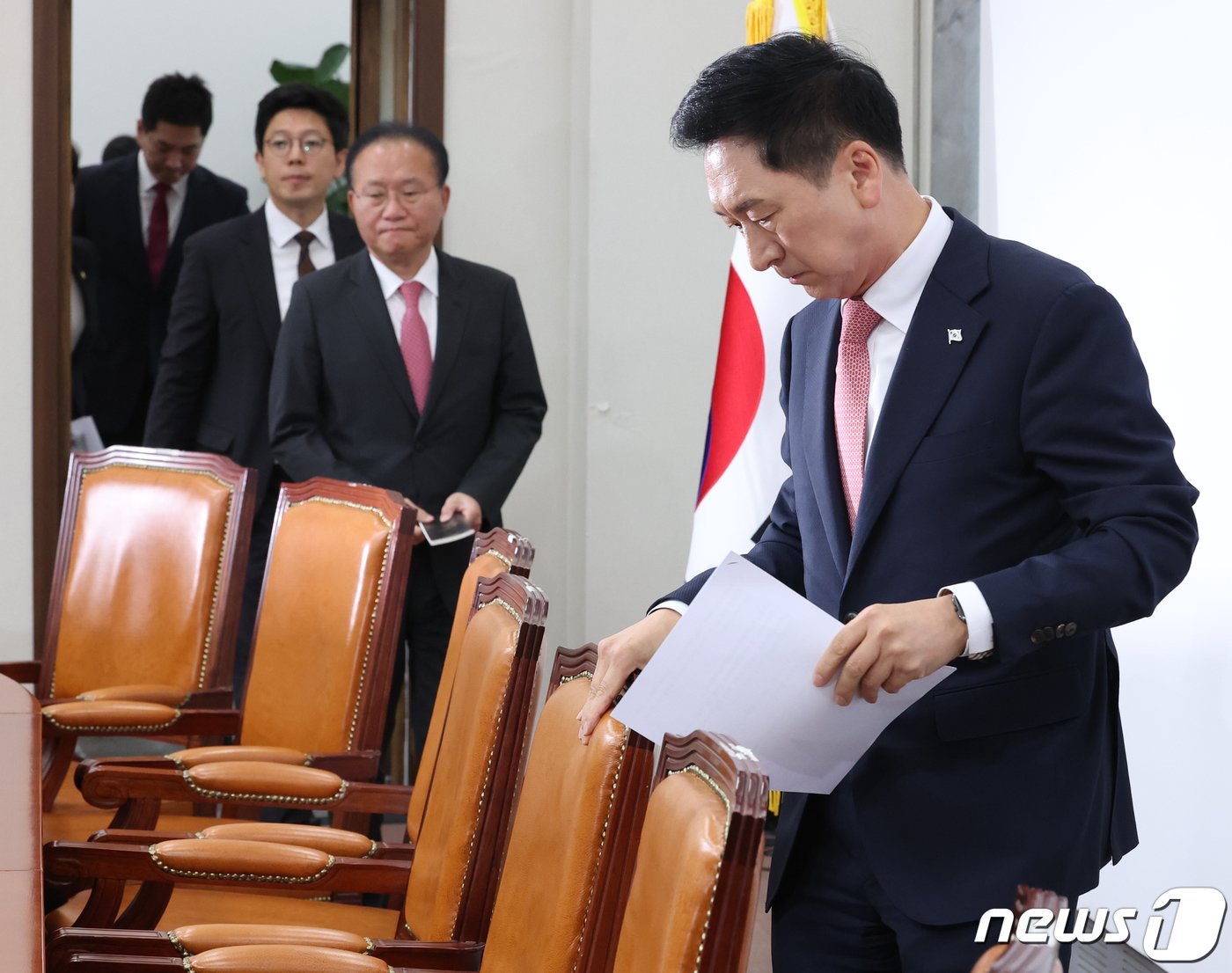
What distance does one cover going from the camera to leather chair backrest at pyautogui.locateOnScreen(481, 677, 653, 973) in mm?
1469

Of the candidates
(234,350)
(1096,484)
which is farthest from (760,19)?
(1096,484)

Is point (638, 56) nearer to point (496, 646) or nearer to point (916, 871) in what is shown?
point (496, 646)

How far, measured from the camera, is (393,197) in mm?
3766

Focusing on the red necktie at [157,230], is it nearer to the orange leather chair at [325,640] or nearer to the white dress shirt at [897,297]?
the orange leather chair at [325,640]

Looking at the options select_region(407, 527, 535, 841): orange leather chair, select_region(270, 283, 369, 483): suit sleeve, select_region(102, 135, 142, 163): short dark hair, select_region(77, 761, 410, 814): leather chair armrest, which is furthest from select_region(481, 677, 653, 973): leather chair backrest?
select_region(102, 135, 142, 163): short dark hair

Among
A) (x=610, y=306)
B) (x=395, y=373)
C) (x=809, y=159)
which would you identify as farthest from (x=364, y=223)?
(x=809, y=159)

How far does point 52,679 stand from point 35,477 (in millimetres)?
1248

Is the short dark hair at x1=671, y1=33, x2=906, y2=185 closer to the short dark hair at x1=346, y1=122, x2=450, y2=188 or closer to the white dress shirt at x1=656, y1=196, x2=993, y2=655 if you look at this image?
the white dress shirt at x1=656, y1=196, x2=993, y2=655

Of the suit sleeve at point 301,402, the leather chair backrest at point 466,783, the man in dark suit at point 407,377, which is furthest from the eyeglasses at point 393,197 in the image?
the leather chair backrest at point 466,783

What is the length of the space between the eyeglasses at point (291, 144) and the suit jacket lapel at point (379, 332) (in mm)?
705

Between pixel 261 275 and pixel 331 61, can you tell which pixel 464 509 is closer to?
pixel 261 275

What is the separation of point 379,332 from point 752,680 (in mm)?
2478

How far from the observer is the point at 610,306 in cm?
468

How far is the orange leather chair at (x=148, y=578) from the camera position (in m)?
3.25
